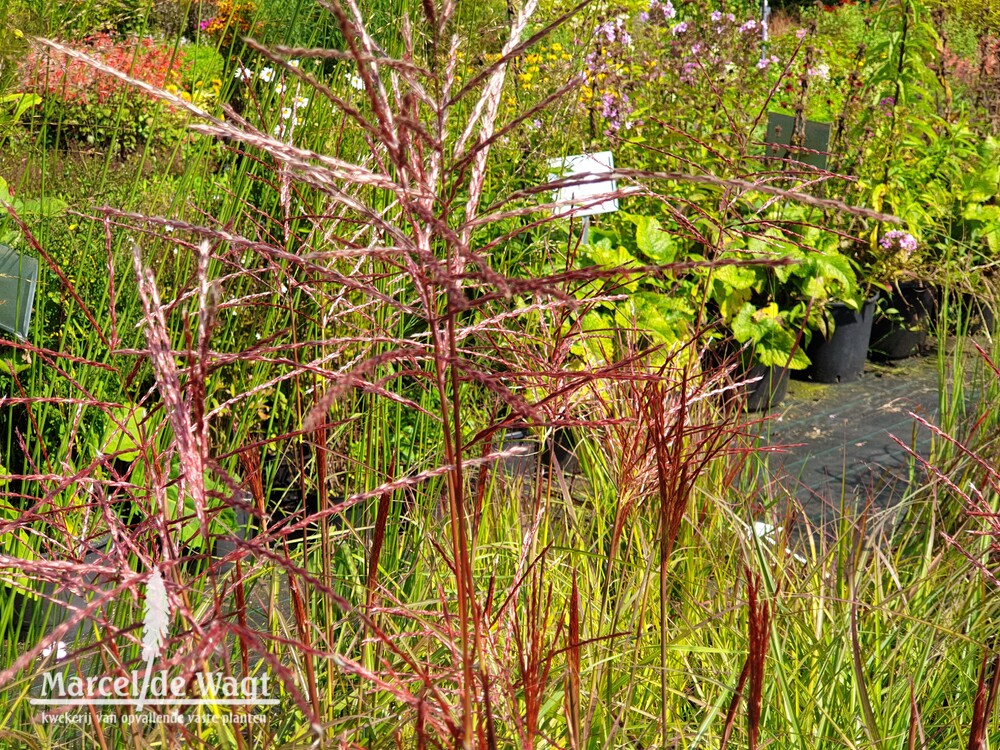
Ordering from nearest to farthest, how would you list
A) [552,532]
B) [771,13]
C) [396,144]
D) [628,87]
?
1. [396,144]
2. [552,532]
3. [628,87]
4. [771,13]

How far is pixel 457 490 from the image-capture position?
0.68 m

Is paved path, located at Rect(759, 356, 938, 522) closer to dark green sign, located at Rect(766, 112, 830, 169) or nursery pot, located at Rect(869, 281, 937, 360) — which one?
nursery pot, located at Rect(869, 281, 937, 360)

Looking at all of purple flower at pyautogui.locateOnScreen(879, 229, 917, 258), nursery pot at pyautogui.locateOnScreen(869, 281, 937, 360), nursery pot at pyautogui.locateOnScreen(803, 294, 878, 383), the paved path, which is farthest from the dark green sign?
the paved path

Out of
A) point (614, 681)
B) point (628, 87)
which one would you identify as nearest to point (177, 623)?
point (614, 681)

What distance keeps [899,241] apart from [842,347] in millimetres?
538

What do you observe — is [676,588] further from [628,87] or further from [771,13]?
[771,13]

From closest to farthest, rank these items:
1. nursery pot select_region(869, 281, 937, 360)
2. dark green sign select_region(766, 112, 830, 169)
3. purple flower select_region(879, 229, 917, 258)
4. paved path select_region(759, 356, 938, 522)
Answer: paved path select_region(759, 356, 938, 522), dark green sign select_region(766, 112, 830, 169), purple flower select_region(879, 229, 917, 258), nursery pot select_region(869, 281, 937, 360)

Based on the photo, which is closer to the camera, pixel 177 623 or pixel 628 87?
pixel 177 623

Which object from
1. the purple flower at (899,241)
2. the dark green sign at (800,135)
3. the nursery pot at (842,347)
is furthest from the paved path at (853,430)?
the dark green sign at (800,135)

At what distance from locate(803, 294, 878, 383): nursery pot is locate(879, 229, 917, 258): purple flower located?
253mm

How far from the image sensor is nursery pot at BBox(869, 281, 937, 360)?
16.0 ft

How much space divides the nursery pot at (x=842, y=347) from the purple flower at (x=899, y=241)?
25 cm

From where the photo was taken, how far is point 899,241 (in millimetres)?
4570

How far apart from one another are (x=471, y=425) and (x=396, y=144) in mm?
2244
